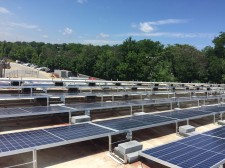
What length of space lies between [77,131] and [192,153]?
20.1 ft

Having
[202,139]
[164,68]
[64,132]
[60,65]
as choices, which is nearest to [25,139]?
[64,132]

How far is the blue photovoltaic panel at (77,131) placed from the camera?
45.2 ft

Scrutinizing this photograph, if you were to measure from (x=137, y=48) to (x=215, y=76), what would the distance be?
24266mm

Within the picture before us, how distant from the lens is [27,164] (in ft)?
40.8

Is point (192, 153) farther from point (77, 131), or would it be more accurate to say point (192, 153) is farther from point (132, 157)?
point (77, 131)

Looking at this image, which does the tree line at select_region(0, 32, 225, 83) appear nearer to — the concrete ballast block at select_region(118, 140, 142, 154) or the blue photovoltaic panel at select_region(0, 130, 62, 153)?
the concrete ballast block at select_region(118, 140, 142, 154)

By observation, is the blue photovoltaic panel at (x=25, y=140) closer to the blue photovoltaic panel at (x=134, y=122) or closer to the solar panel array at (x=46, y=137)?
the solar panel array at (x=46, y=137)

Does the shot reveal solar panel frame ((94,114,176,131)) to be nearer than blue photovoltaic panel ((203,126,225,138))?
No

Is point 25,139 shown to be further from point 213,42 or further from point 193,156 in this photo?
point 213,42

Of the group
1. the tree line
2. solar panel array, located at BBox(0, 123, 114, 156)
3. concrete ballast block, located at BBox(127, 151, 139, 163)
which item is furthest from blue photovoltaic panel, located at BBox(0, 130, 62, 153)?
the tree line

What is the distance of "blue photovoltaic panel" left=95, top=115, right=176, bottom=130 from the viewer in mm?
16297

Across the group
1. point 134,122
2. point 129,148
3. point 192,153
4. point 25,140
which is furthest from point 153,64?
point 25,140

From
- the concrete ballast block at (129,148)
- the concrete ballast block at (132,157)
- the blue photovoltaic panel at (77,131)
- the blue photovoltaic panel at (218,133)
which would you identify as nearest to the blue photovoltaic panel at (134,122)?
the blue photovoltaic panel at (77,131)

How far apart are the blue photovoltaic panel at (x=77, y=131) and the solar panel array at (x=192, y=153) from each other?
3.15 metres
